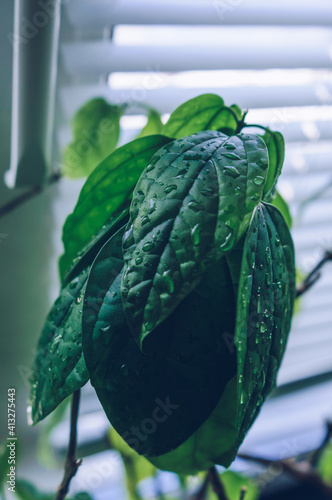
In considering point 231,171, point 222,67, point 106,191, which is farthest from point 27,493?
point 222,67

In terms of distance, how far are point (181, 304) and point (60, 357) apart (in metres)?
0.13

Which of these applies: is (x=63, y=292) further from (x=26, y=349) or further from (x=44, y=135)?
(x=26, y=349)

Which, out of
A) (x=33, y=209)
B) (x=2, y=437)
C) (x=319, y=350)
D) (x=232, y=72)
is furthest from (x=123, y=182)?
(x=319, y=350)

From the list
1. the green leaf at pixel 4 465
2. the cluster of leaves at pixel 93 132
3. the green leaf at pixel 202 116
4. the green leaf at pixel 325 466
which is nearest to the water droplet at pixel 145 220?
the green leaf at pixel 202 116

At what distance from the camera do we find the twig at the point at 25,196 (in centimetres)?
69

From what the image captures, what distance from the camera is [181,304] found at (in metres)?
0.38

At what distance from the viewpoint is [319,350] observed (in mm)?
1227

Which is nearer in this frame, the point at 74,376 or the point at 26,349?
the point at 74,376

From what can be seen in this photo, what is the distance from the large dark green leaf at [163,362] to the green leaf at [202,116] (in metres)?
0.20

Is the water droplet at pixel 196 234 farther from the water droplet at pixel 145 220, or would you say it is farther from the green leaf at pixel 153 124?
the green leaf at pixel 153 124

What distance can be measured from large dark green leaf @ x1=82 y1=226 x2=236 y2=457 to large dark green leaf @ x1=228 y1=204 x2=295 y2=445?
38 millimetres

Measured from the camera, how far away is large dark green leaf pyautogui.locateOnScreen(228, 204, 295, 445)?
0.31 meters

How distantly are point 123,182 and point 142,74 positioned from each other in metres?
0.32

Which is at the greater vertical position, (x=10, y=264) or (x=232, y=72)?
Result: (x=232, y=72)
